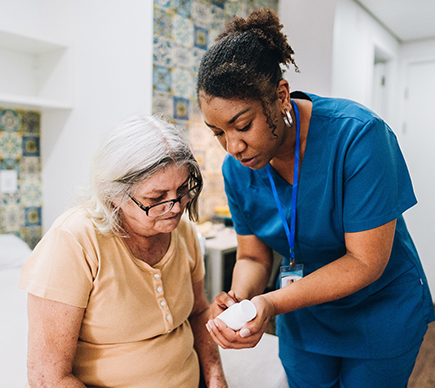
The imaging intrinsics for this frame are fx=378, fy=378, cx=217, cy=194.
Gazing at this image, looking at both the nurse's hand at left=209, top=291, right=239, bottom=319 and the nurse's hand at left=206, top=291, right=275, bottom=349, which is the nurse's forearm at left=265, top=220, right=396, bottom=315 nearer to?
the nurse's hand at left=206, top=291, right=275, bottom=349

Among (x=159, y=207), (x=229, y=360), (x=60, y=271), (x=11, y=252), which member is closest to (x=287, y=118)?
(x=159, y=207)

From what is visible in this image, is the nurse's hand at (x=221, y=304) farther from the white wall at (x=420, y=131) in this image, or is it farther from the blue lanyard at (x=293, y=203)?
the white wall at (x=420, y=131)

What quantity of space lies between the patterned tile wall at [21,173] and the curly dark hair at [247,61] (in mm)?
2126

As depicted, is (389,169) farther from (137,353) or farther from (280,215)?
(137,353)

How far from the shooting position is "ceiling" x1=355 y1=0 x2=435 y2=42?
9.33 ft

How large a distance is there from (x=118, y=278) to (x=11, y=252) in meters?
1.54

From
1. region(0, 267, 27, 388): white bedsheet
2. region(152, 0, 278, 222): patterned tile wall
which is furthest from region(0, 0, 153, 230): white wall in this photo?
region(0, 267, 27, 388): white bedsheet

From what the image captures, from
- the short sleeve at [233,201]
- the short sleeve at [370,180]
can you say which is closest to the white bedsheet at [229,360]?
the short sleeve at [233,201]

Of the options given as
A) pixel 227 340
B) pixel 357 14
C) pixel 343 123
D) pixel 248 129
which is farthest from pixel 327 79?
pixel 227 340

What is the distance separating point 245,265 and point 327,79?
205cm

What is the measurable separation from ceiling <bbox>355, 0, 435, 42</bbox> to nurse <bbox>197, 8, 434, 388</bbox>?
2.35m

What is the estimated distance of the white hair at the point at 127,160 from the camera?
92cm

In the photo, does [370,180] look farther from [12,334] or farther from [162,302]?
[12,334]

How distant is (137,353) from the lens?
971mm
